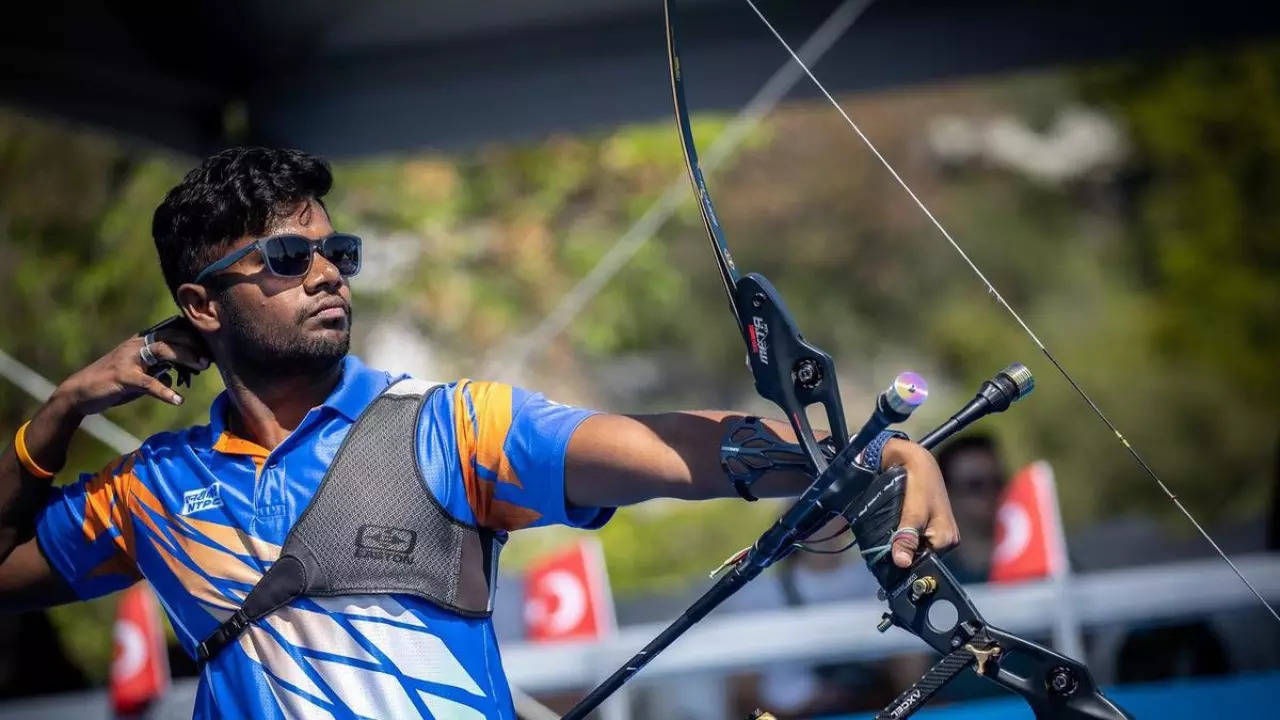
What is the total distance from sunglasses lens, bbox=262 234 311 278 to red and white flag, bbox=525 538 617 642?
8.65 ft

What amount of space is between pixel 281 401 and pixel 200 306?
0.22 m

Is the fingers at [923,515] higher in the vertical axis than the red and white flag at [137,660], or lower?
lower

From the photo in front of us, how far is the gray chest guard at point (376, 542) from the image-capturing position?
210 cm

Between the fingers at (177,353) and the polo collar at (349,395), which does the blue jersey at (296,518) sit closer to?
the polo collar at (349,395)

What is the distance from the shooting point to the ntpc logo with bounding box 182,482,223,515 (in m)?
2.26

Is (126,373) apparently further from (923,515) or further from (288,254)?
(923,515)

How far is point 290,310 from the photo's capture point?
2273 millimetres


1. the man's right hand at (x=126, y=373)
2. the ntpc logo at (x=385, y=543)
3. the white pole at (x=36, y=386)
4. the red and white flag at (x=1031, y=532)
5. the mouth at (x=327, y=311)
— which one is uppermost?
the white pole at (x=36, y=386)

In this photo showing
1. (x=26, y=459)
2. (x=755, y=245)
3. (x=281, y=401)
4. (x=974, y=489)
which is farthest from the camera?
(x=755, y=245)

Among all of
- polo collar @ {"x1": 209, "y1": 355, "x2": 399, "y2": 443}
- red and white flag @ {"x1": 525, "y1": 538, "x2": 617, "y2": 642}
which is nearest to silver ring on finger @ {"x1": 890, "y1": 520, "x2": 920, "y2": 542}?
polo collar @ {"x1": 209, "y1": 355, "x2": 399, "y2": 443}

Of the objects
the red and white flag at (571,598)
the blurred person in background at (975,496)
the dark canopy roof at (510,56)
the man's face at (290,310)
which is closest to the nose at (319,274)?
the man's face at (290,310)

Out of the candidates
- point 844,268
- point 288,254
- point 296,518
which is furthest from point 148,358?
point 844,268

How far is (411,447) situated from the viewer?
2.14 m

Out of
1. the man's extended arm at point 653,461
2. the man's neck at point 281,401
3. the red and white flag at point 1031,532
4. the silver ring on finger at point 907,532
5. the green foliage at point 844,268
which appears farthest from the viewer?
the green foliage at point 844,268
